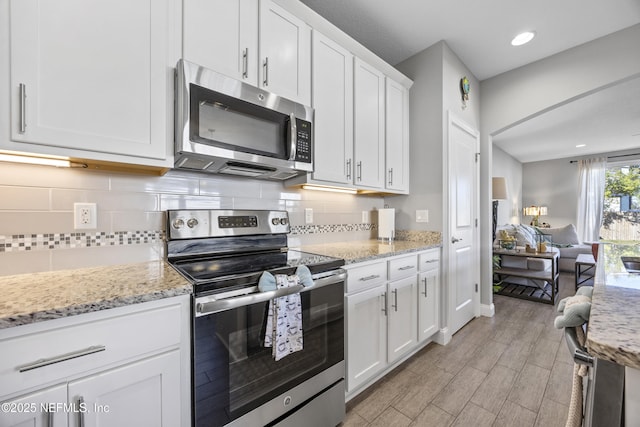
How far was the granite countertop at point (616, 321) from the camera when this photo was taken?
1.31 ft

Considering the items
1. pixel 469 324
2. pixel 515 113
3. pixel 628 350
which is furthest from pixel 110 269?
pixel 515 113

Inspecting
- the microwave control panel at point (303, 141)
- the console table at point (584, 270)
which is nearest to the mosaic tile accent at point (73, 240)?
the microwave control panel at point (303, 141)

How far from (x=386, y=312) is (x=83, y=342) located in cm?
153

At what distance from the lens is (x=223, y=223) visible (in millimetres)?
1546

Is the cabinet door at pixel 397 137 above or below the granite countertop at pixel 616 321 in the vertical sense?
above

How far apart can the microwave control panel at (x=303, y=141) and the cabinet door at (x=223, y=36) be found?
1.12 feet

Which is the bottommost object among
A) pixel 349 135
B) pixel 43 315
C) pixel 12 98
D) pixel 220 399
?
pixel 220 399

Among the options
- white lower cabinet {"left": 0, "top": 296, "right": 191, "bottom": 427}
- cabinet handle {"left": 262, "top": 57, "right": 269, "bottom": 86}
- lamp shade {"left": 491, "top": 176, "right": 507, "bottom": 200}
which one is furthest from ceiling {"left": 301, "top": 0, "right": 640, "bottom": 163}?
white lower cabinet {"left": 0, "top": 296, "right": 191, "bottom": 427}

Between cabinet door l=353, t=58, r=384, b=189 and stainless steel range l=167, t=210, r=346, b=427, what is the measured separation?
2.91 ft

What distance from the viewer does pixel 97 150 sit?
3.39ft

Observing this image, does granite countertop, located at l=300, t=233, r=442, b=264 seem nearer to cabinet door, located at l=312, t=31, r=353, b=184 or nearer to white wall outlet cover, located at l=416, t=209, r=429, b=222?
white wall outlet cover, located at l=416, t=209, r=429, b=222

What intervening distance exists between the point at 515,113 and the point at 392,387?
9.53ft

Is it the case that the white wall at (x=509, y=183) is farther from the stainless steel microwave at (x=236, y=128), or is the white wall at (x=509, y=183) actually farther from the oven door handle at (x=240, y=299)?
the oven door handle at (x=240, y=299)

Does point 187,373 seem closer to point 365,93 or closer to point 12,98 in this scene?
point 12,98
